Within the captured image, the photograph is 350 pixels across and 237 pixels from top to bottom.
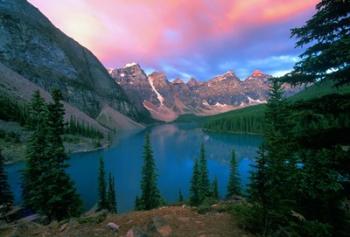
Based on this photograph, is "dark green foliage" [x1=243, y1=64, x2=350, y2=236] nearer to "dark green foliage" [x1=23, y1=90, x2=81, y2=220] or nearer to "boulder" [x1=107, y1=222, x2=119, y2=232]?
"boulder" [x1=107, y1=222, x2=119, y2=232]

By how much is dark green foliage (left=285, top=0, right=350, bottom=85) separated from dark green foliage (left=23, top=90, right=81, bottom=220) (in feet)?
63.1

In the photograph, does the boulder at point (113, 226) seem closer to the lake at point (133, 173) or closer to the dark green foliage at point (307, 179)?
the dark green foliage at point (307, 179)

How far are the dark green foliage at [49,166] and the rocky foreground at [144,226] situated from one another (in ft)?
28.3

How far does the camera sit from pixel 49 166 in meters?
19.6

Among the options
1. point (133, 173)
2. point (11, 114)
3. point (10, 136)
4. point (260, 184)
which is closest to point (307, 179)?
point (260, 184)

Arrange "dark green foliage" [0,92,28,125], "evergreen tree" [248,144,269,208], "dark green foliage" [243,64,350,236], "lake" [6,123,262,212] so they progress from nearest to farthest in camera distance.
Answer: "dark green foliage" [243,64,350,236], "evergreen tree" [248,144,269,208], "lake" [6,123,262,212], "dark green foliage" [0,92,28,125]

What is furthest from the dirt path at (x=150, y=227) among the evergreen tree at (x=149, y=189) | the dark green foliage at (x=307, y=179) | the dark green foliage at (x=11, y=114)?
the dark green foliage at (x=11, y=114)

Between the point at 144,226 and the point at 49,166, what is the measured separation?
13326 mm

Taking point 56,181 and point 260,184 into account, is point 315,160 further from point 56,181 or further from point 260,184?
point 56,181

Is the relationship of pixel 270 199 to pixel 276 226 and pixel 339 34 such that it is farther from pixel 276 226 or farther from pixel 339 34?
pixel 339 34

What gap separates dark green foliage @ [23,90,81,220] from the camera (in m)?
19.2

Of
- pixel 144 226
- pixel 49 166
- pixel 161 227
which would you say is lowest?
pixel 144 226

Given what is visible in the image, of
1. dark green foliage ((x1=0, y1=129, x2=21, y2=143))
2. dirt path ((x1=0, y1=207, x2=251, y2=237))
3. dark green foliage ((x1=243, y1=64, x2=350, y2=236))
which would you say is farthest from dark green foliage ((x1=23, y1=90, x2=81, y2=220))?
dark green foliage ((x1=0, y1=129, x2=21, y2=143))

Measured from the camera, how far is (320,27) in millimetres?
8578
